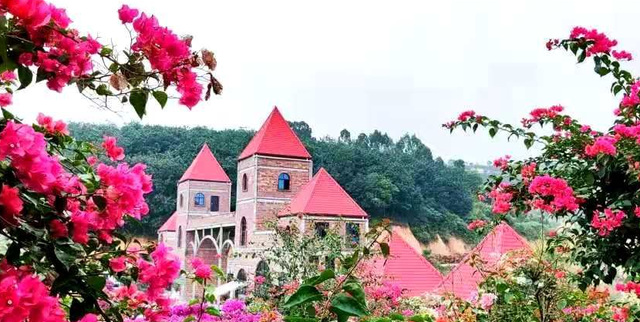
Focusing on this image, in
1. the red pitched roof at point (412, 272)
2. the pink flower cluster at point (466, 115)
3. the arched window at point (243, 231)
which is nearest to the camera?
the pink flower cluster at point (466, 115)

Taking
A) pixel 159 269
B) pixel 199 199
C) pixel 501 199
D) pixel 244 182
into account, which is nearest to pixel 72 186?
pixel 159 269

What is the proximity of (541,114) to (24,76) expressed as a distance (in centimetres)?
304

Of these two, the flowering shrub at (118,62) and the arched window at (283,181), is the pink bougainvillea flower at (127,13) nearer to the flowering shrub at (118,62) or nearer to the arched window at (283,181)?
the flowering shrub at (118,62)

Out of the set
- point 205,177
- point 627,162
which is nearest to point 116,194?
point 627,162

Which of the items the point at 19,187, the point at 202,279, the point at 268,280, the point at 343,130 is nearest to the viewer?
the point at 19,187

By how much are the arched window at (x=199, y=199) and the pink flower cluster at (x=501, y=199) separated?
1052 inches

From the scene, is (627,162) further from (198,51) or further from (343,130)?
(343,130)

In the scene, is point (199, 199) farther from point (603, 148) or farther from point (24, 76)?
point (24, 76)

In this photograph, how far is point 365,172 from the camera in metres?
45.9

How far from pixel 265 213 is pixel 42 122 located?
1902 centimetres

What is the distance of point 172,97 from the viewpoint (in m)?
1.28

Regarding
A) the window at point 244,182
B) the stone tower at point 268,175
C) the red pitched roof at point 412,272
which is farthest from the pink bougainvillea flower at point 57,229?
the window at point 244,182

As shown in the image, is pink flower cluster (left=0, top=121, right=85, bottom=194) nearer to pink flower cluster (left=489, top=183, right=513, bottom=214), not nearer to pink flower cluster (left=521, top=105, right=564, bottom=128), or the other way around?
pink flower cluster (left=489, top=183, right=513, bottom=214)

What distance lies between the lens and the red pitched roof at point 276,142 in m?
21.0
